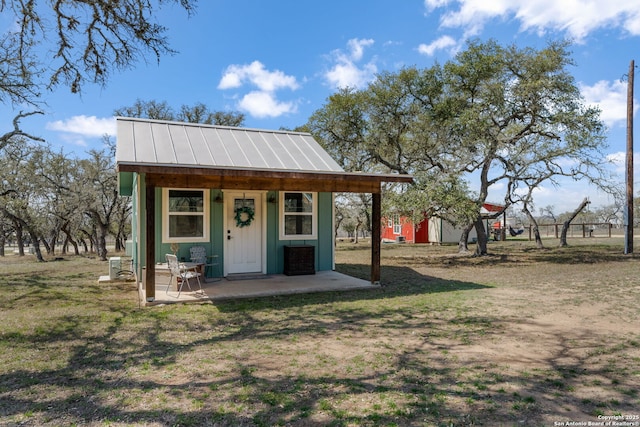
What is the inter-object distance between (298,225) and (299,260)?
881mm

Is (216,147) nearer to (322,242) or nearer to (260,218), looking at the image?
(260,218)

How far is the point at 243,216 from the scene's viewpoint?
8727mm

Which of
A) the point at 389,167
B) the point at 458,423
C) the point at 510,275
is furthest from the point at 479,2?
the point at 458,423

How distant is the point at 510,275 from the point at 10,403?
1000 centimetres

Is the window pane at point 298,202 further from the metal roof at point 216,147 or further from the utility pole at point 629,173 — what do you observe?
the utility pole at point 629,173

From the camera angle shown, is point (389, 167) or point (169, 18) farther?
point (389, 167)

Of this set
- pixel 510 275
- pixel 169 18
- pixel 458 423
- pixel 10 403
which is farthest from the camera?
pixel 510 275

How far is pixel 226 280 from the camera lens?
8359 mm

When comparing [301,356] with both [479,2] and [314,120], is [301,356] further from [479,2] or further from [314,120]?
[314,120]

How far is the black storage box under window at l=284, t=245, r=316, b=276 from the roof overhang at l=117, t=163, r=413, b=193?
6.14ft

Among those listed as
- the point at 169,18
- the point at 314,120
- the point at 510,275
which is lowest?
the point at 510,275

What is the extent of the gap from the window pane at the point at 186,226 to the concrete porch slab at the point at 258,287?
1.01m

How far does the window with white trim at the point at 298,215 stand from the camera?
9188mm

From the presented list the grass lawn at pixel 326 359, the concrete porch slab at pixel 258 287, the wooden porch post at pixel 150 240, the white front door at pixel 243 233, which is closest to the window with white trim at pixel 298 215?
the white front door at pixel 243 233
